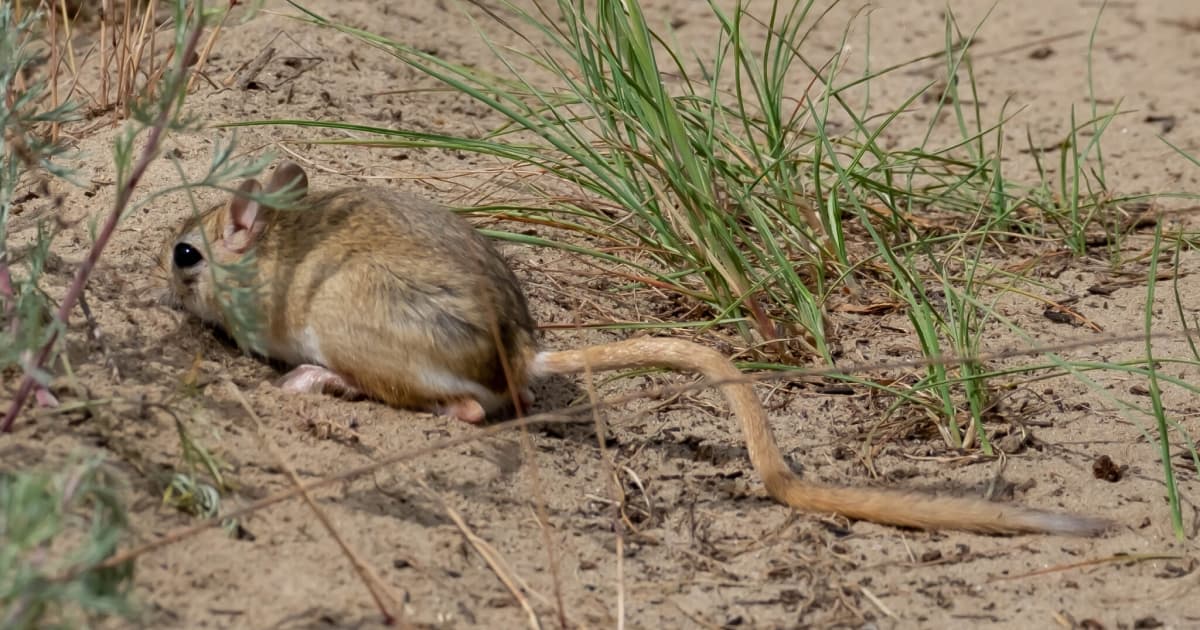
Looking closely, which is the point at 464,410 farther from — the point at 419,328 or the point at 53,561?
the point at 53,561

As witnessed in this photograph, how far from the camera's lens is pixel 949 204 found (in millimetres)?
5168

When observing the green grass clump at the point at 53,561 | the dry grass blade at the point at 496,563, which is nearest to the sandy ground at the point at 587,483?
the dry grass blade at the point at 496,563

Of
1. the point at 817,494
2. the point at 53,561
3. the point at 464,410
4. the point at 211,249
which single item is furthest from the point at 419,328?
the point at 53,561

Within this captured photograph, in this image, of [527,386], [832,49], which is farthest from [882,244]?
[832,49]

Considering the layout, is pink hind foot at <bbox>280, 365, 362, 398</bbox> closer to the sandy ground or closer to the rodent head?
the sandy ground

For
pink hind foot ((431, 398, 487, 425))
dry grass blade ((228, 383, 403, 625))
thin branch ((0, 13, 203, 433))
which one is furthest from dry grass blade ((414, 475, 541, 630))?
thin branch ((0, 13, 203, 433))

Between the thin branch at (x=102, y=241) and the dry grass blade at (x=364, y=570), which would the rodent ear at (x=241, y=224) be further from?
the dry grass blade at (x=364, y=570)

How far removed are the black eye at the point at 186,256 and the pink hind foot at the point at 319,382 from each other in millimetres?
494

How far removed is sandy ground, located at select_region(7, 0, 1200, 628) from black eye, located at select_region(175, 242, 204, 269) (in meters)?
0.16

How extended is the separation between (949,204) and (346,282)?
2.42m

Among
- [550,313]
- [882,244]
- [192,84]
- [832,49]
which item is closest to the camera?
[882,244]

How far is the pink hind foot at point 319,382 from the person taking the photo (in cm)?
370

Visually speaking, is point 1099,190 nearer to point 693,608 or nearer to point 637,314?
point 637,314

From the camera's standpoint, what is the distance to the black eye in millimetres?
3979
